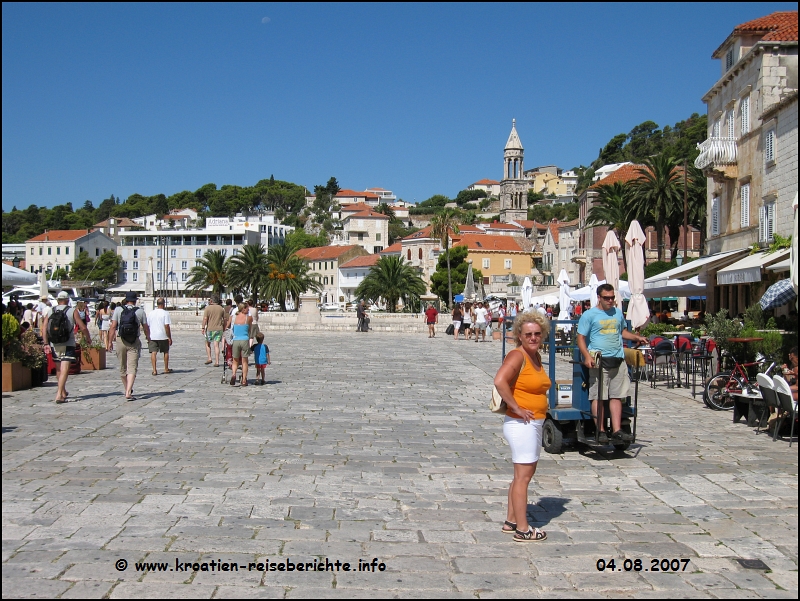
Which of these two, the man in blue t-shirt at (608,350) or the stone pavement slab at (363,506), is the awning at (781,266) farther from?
the man in blue t-shirt at (608,350)

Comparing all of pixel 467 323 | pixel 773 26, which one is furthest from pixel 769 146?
pixel 467 323

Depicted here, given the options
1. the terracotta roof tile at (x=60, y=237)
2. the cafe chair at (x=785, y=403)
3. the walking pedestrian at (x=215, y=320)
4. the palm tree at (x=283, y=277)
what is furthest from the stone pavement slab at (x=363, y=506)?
the terracotta roof tile at (x=60, y=237)

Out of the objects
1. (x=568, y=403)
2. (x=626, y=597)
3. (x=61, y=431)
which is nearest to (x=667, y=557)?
(x=626, y=597)

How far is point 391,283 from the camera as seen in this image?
2768 inches

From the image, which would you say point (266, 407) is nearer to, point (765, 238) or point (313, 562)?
point (313, 562)

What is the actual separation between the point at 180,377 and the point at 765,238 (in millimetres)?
17880

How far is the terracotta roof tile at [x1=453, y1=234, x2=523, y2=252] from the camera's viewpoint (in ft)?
348

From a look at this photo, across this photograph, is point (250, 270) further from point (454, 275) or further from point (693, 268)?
point (693, 268)

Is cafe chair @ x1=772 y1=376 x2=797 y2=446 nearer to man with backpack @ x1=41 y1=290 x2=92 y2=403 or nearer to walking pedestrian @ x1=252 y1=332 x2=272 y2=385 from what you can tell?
walking pedestrian @ x1=252 y1=332 x2=272 y2=385

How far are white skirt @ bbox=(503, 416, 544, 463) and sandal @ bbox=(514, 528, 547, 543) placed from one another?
0.52 meters

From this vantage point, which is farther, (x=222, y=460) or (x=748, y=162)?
(x=748, y=162)

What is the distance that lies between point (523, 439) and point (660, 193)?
141 feet

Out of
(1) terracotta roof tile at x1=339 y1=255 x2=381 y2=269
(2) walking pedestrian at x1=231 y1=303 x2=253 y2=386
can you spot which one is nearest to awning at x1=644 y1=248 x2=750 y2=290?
(2) walking pedestrian at x1=231 y1=303 x2=253 y2=386

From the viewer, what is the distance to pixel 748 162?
2544 centimetres
